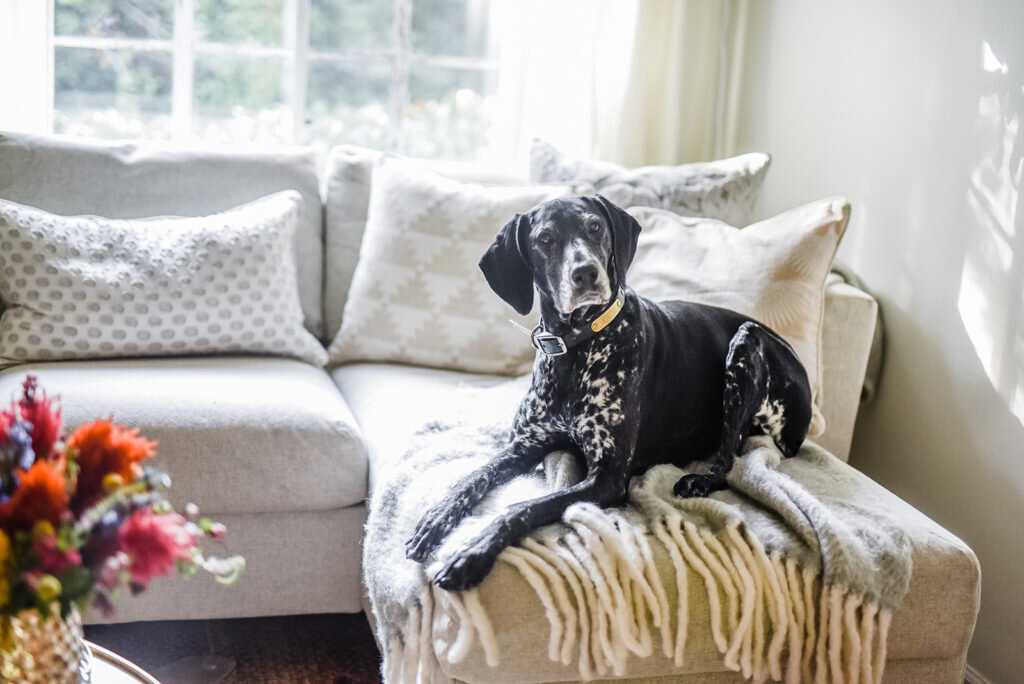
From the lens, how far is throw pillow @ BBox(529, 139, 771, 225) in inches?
106

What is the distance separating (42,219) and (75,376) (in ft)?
1.45

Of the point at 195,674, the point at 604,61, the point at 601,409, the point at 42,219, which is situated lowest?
the point at 195,674

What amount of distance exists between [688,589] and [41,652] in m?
0.94

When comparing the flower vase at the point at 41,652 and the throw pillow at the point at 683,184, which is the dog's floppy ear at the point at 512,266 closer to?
the throw pillow at the point at 683,184

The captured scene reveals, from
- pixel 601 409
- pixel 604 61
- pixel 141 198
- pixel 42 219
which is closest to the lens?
pixel 601 409

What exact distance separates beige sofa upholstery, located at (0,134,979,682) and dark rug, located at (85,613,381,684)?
10 cm

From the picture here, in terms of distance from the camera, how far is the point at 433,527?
5.36 ft

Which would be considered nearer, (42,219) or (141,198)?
(42,219)

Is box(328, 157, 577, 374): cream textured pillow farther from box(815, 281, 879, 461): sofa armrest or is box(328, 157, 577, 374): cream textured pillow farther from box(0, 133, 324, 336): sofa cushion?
box(815, 281, 879, 461): sofa armrest

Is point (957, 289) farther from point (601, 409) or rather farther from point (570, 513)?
point (570, 513)

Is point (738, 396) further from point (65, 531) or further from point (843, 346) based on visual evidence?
point (65, 531)

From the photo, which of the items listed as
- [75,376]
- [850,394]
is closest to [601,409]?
[850,394]

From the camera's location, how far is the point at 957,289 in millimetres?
2289

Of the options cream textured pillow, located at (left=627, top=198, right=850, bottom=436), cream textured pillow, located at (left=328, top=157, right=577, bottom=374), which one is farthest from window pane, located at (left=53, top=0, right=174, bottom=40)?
cream textured pillow, located at (left=627, top=198, right=850, bottom=436)
